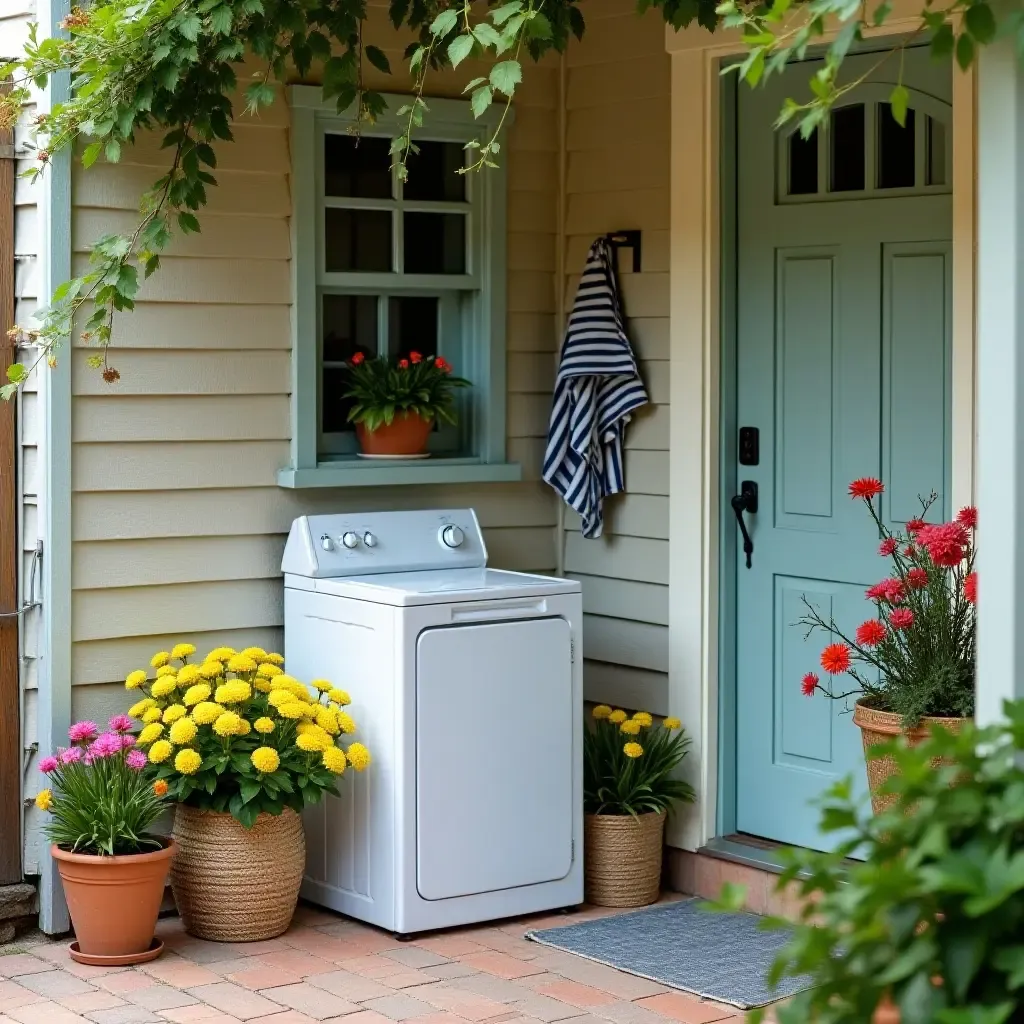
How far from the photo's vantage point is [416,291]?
5.08 meters

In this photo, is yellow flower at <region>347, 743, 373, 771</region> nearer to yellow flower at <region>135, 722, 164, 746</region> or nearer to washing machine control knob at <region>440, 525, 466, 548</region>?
yellow flower at <region>135, 722, 164, 746</region>

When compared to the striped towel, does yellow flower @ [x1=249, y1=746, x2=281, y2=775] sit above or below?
below

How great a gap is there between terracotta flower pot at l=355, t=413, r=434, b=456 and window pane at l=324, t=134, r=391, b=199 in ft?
2.18

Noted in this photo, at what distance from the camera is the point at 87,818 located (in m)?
4.23

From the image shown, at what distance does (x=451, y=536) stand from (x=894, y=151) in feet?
5.40

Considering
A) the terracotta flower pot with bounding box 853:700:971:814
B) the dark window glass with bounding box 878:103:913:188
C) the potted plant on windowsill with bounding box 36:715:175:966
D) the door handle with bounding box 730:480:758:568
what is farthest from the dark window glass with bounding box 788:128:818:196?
the potted plant on windowsill with bounding box 36:715:175:966

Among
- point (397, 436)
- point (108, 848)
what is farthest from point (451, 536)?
point (108, 848)

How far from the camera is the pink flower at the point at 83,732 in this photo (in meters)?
4.30

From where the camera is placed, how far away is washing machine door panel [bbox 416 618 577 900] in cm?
443

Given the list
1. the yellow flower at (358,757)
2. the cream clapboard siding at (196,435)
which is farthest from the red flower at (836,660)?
the cream clapboard siding at (196,435)

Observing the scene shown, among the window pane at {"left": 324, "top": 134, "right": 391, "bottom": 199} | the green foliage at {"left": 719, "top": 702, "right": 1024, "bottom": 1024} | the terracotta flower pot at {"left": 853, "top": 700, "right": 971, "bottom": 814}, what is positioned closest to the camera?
the green foliage at {"left": 719, "top": 702, "right": 1024, "bottom": 1024}

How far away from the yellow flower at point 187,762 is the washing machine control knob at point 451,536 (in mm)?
1083

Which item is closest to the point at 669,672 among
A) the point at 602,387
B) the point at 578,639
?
the point at 578,639

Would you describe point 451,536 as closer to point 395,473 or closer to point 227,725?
point 395,473
